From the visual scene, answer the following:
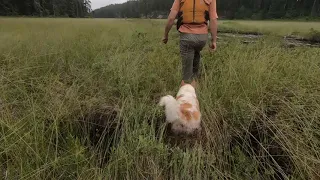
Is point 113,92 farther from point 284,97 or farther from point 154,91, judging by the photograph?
point 284,97

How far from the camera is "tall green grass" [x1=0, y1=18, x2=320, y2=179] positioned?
2.58 meters

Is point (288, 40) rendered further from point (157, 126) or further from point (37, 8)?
point (37, 8)

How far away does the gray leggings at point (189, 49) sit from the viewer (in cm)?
419

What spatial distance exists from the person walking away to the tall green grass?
1.40 feet

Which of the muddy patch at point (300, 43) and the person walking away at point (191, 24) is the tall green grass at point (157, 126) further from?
the muddy patch at point (300, 43)

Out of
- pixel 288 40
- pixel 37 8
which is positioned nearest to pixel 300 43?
pixel 288 40

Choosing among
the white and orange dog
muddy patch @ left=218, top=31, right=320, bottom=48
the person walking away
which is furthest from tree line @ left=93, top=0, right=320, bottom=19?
the white and orange dog

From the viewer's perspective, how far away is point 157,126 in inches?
127

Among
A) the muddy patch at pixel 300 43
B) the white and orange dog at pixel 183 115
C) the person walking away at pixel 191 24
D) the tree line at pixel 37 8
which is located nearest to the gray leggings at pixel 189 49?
the person walking away at pixel 191 24

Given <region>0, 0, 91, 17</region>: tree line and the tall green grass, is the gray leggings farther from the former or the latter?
<region>0, 0, 91, 17</region>: tree line

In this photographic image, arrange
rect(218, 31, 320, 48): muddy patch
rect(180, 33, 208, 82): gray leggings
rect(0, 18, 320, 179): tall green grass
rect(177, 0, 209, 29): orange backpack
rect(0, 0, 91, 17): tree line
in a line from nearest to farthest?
rect(0, 18, 320, 179): tall green grass < rect(177, 0, 209, 29): orange backpack < rect(180, 33, 208, 82): gray leggings < rect(218, 31, 320, 48): muddy patch < rect(0, 0, 91, 17): tree line

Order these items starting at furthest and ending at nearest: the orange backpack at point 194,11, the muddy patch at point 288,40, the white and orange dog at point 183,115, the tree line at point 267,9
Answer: the tree line at point 267,9 → the muddy patch at point 288,40 → the orange backpack at point 194,11 → the white and orange dog at point 183,115

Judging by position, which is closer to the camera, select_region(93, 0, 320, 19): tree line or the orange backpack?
the orange backpack

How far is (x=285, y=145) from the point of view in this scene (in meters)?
2.92
